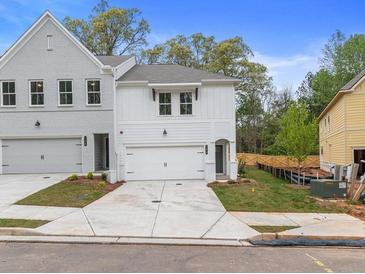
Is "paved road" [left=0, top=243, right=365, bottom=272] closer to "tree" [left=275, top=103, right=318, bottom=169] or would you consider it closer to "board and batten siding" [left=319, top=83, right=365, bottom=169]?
"board and batten siding" [left=319, top=83, right=365, bottom=169]

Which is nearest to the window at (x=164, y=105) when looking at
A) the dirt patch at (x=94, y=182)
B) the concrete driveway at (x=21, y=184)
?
the dirt patch at (x=94, y=182)

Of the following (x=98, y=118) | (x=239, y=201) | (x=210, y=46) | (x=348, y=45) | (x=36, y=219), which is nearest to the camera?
(x=36, y=219)

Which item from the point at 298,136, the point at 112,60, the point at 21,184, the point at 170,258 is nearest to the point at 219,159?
the point at 112,60

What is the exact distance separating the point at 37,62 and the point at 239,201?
1407 centimetres

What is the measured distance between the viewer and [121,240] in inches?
354

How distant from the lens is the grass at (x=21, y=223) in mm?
10094

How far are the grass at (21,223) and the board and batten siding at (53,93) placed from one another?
36.0 ft

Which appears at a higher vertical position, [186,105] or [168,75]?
[168,75]

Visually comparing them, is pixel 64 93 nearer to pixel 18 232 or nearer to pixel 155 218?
pixel 155 218

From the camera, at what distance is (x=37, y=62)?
21781 mm

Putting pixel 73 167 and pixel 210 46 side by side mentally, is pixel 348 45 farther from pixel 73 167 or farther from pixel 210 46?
pixel 73 167

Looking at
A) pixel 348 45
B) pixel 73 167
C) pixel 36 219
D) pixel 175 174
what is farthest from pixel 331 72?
pixel 36 219

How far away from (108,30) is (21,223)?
3843 centimetres

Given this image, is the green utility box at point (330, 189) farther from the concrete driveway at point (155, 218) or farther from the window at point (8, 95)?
the window at point (8, 95)
